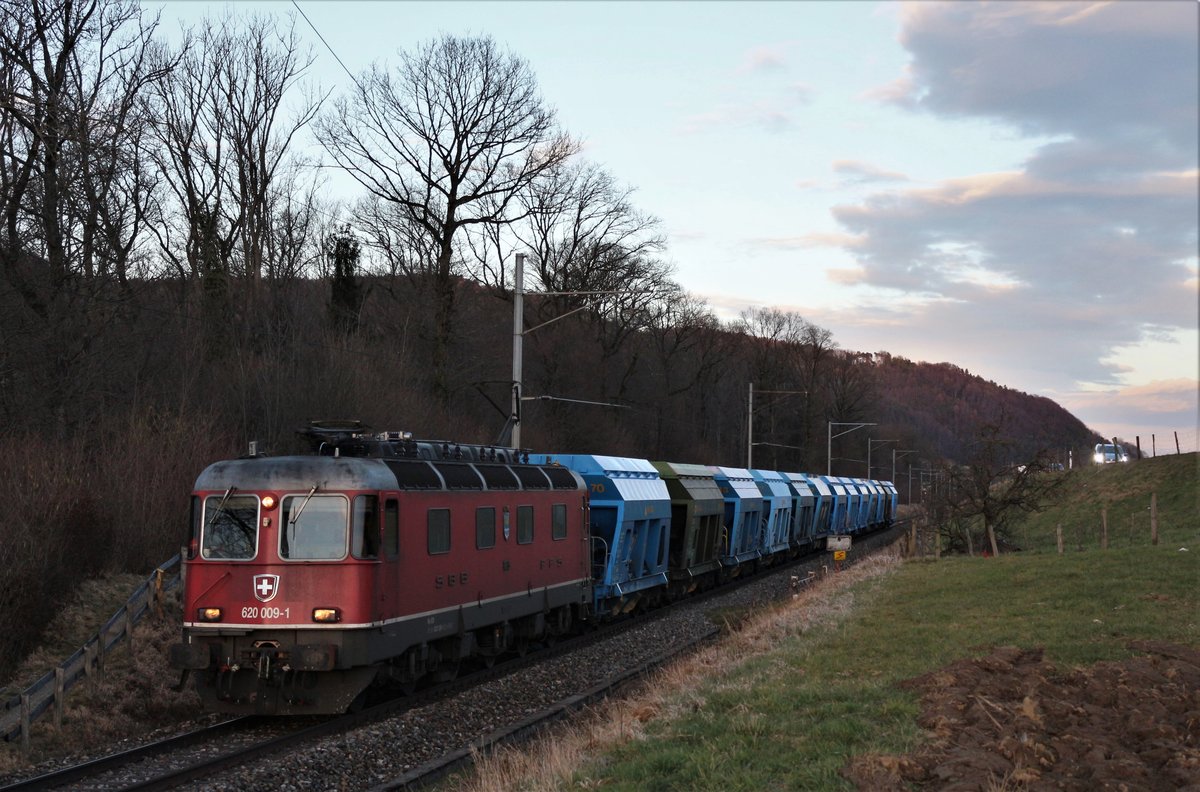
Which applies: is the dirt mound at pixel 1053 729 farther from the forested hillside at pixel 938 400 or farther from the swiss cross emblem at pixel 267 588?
the forested hillside at pixel 938 400

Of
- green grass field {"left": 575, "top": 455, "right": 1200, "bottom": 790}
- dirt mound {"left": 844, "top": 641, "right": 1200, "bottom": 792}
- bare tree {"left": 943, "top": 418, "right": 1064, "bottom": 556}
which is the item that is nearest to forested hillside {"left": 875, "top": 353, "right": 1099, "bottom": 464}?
bare tree {"left": 943, "top": 418, "right": 1064, "bottom": 556}

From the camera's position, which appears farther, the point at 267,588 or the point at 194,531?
the point at 194,531

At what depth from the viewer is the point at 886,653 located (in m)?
15.3

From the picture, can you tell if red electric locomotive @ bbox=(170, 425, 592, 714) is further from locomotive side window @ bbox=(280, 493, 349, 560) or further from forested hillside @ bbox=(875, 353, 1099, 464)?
forested hillside @ bbox=(875, 353, 1099, 464)

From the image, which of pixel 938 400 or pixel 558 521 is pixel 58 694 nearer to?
pixel 558 521

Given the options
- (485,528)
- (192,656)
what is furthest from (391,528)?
(485,528)

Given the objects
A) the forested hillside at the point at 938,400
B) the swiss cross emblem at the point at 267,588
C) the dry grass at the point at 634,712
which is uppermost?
the forested hillside at the point at 938,400

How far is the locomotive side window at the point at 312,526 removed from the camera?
552 inches

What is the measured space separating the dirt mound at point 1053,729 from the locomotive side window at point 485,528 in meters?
7.03

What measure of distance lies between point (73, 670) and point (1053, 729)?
11270 mm

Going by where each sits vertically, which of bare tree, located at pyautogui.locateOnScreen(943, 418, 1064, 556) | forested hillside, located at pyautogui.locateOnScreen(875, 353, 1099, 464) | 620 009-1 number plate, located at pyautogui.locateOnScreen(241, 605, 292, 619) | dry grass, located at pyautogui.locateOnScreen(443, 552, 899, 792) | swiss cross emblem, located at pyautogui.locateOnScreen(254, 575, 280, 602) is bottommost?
dry grass, located at pyautogui.locateOnScreen(443, 552, 899, 792)

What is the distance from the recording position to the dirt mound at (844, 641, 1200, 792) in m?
8.31

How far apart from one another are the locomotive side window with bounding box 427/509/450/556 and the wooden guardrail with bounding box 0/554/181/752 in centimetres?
433

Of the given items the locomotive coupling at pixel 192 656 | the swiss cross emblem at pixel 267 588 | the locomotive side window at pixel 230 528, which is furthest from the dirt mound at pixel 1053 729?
the locomotive coupling at pixel 192 656
